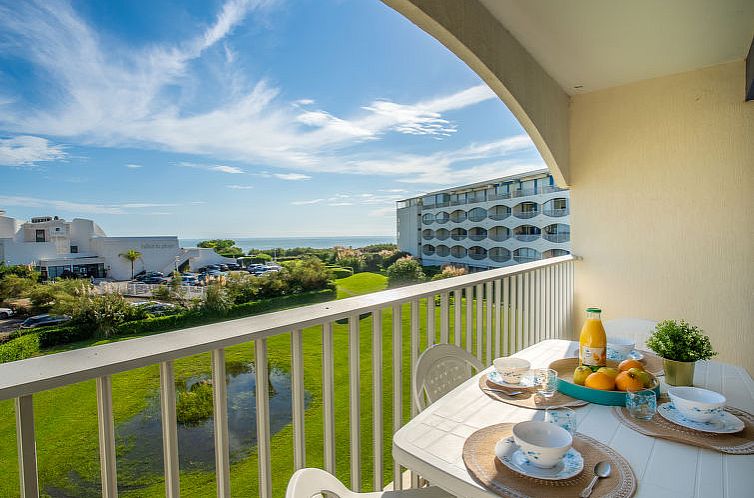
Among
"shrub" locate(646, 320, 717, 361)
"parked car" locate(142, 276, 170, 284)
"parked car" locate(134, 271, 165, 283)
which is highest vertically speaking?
"parked car" locate(134, 271, 165, 283)

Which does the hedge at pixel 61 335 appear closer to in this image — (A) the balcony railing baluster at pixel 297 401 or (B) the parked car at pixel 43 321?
(B) the parked car at pixel 43 321

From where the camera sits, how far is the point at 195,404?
94.3 inches

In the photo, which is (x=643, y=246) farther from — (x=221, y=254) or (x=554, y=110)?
(x=221, y=254)

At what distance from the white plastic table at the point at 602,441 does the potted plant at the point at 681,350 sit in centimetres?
14

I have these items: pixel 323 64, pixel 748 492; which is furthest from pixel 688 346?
pixel 323 64

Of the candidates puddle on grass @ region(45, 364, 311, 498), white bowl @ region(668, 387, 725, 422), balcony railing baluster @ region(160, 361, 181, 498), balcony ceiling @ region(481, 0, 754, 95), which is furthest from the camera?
puddle on grass @ region(45, 364, 311, 498)

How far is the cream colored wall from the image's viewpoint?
10.5ft

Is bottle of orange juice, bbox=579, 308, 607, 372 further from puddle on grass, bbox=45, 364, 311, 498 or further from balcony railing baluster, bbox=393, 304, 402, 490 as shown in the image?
puddle on grass, bbox=45, 364, 311, 498

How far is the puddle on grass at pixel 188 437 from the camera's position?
265 centimetres

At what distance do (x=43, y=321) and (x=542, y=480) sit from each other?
172 cm

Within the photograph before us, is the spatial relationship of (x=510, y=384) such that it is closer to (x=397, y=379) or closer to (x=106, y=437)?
(x=397, y=379)

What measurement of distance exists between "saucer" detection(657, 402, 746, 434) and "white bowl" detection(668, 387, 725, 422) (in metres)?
0.01

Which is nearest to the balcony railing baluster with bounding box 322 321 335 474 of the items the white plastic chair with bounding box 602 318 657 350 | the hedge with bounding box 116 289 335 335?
the hedge with bounding box 116 289 335 335

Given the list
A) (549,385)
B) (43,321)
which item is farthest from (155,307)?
(549,385)
